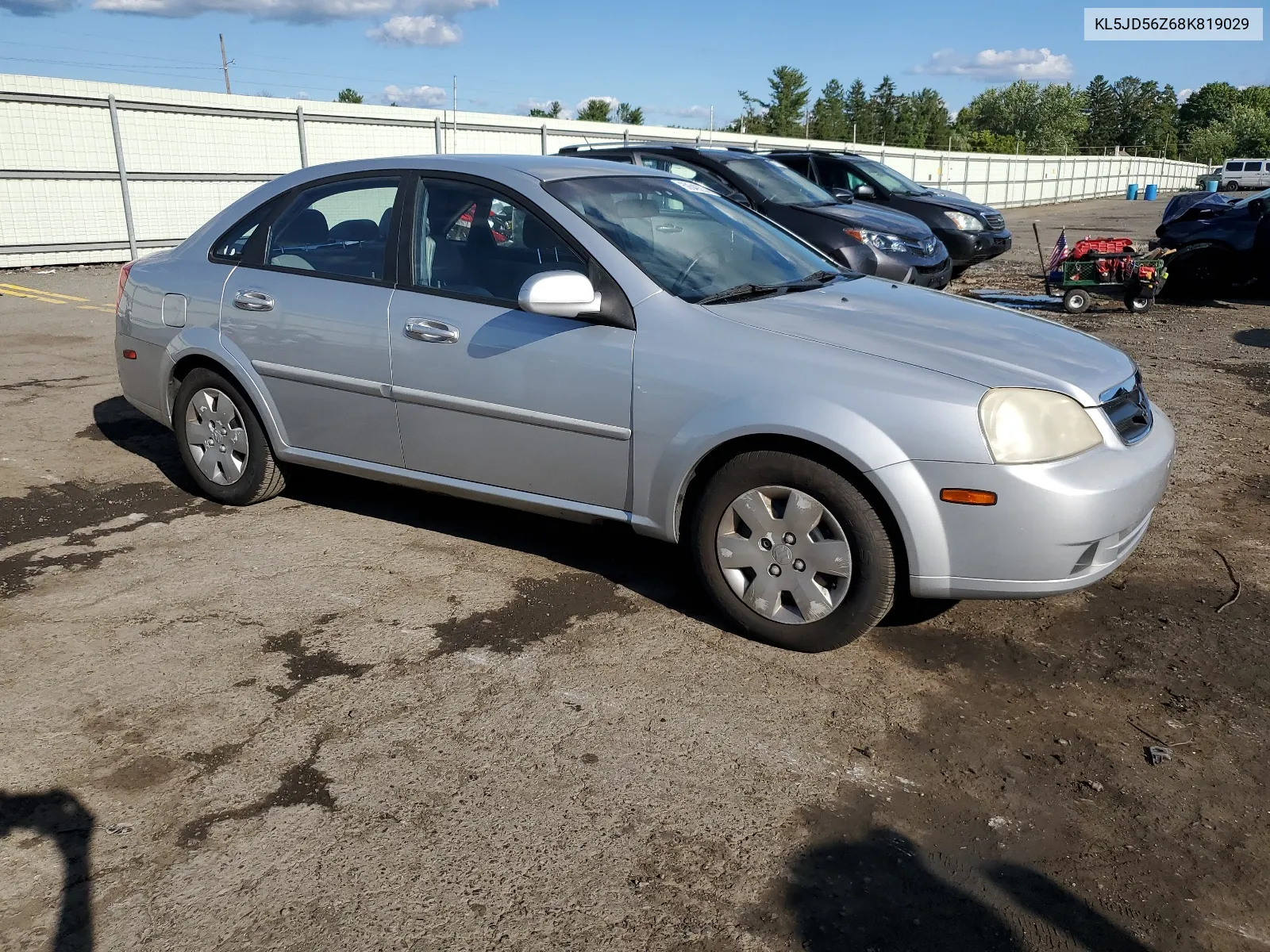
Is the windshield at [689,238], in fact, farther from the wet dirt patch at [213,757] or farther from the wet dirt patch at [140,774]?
the wet dirt patch at [140,774]

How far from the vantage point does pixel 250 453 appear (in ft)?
16.5

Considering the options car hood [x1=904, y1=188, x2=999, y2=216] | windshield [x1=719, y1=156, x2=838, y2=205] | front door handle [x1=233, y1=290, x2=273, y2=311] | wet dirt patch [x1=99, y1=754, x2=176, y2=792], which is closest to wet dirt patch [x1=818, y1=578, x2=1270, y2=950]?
wet dirt patch [x1=99, y1=754, x2=176, y2=792]

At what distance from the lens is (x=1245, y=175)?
61438 millimetres

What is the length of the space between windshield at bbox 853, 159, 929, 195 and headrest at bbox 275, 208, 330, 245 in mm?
10356

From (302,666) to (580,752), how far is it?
1.13 metres

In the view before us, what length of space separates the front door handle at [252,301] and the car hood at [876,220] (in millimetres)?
6422

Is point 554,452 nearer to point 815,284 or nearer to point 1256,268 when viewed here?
point 815,284

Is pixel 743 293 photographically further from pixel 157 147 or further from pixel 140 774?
pixel 157 147

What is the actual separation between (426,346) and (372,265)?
0.53m

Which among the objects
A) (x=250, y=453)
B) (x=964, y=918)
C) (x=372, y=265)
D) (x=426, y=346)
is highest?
(x=372, y=265)

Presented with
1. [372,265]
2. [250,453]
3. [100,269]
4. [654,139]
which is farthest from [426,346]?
[654,139]

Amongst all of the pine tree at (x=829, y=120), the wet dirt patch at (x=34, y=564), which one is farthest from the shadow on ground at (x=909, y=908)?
the pine tree at (x=829, y=120)

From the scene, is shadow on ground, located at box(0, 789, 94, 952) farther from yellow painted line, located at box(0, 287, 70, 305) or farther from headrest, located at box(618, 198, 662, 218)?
yellow painted line, located at box(0, 287, 70, 305)

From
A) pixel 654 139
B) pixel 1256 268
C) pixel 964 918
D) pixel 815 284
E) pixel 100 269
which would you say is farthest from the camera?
pixel 654 139
